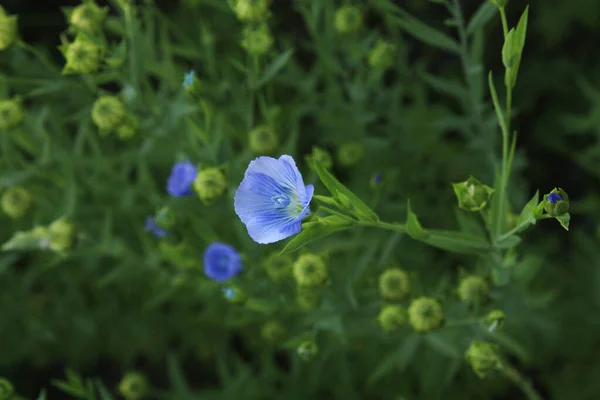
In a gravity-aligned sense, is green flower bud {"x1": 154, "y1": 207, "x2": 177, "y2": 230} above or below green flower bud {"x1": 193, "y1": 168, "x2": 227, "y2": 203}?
below

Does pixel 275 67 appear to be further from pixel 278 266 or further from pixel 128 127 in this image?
pixel 278 266

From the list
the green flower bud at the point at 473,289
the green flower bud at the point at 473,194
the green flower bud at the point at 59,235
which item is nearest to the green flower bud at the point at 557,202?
the green flower bud at the point at 473,194

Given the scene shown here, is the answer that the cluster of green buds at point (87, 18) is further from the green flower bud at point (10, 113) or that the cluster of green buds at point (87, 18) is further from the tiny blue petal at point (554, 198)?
the tiny blue petal at point (554, 198)

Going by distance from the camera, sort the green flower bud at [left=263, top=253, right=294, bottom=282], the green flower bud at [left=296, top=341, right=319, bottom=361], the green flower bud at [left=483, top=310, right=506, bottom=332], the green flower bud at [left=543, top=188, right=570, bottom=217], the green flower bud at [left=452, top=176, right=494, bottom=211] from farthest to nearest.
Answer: the green flower bud at [left=263, top=253, right=294, bottom=282], the green flower bud at [left=296, top=341, right=319, bottom=361], the green flower bud at [left=483, top=310, right=506, bottom=332], the green flower bud at [left=452, top=176, right=494, bottom=211], the green flower bud at [left=543, top=188, right=570, bottom=217]

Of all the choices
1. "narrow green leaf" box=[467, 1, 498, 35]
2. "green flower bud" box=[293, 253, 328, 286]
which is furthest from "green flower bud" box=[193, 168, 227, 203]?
"narrow green leaf" box=[467, 1, 498, 35]

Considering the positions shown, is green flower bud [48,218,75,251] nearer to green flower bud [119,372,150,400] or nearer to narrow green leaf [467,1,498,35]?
green flower bud [119,372,150,400]

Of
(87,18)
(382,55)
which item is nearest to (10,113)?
(87,18)
